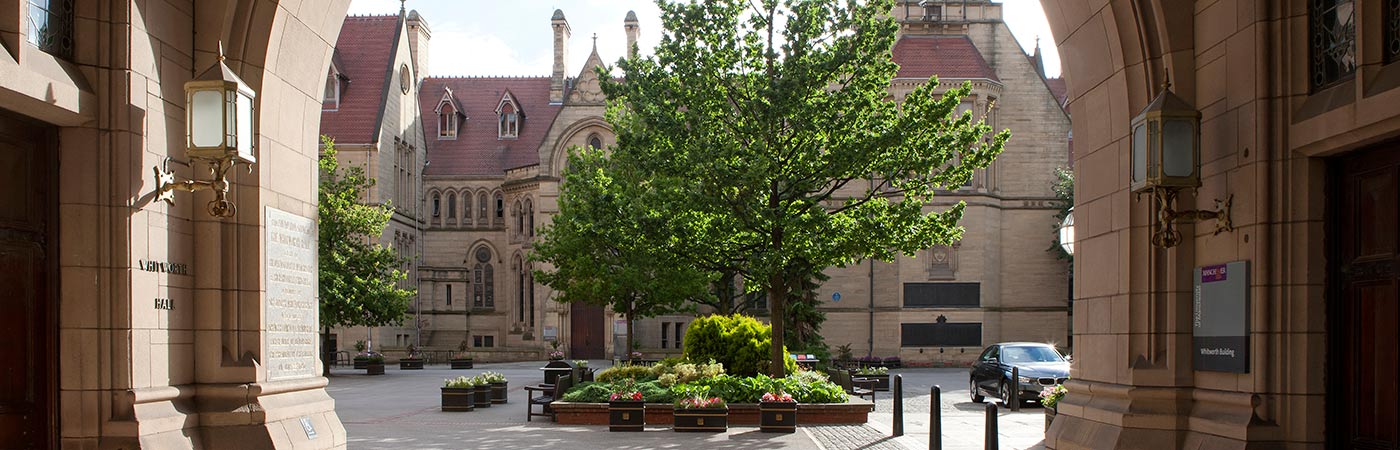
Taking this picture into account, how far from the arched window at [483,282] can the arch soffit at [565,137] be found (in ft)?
30.6

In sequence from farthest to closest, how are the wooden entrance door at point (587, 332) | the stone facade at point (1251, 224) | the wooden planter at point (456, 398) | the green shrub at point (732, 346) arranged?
the wooden entrance door at point (587, 332) → the green shrub at point (732, 346) → the wooden planter at point (456, 398) → the stone facade at point (1251, 224)

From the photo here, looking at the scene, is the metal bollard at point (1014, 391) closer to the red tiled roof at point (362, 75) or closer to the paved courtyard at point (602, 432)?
the paved courtyard at point (602, 432)

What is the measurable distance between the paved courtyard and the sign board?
26.1 feet

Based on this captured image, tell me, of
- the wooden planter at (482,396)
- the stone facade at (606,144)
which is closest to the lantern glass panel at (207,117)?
the wooden planter at (482,396)

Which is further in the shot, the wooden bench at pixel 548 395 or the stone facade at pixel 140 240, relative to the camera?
the wooden bench at pixel 548 395

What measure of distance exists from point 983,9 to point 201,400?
49915 millimetres

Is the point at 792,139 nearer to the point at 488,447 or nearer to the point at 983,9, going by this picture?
the point at 488,447

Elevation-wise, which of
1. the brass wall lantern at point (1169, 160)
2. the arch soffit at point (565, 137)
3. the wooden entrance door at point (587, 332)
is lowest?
the wooden entrance door at point (587, 332)

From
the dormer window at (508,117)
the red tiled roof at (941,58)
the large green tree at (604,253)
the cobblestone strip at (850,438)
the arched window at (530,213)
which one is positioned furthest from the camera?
the dormer window at (508,117)

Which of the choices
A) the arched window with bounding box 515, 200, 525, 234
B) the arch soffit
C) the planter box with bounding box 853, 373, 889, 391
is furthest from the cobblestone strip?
the arched window with bounding box 515, 200, 525, 234

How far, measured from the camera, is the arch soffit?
56906 millimetres

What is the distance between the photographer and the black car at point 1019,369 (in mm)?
24500

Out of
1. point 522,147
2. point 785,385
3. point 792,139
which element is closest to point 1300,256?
point 785,385

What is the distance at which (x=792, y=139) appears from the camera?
72.2ft
